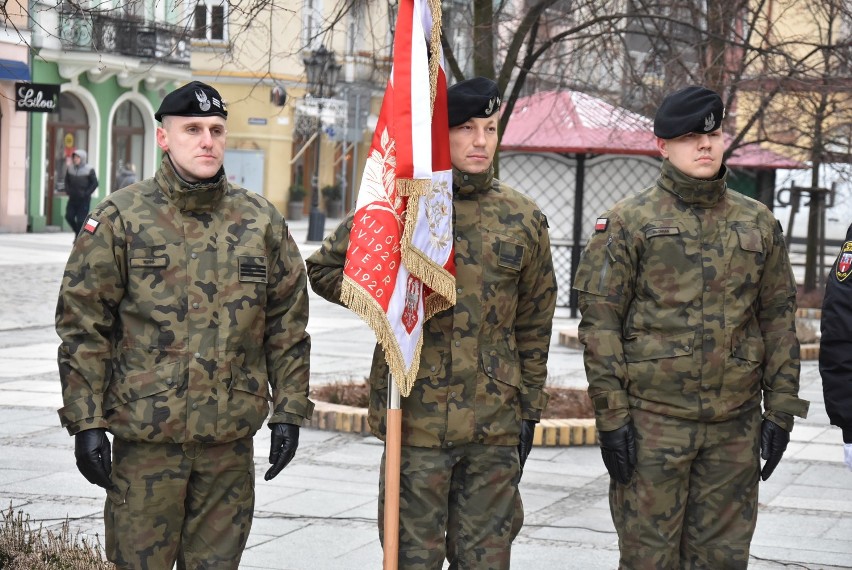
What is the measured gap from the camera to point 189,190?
4559 mm

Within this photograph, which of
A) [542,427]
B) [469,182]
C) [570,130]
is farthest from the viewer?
[570,130]

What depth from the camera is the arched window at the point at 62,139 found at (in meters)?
32.0

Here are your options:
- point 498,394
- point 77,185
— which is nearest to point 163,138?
point 498,394

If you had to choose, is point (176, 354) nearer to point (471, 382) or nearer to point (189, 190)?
point (189, 190)

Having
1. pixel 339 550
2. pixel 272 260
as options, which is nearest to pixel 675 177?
pixel 272 260

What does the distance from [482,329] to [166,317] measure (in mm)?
1110

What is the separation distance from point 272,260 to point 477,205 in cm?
78

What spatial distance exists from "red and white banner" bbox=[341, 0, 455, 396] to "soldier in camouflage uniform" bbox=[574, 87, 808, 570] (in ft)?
2.03

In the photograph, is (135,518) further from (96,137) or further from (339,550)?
(96,137)

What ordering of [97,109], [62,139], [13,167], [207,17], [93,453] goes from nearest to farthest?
1. [93,453]
2. [207,17]
3. [13,167]
4. [62,139]
5. [97,109]

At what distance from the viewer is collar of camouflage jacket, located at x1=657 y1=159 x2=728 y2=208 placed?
5062mm

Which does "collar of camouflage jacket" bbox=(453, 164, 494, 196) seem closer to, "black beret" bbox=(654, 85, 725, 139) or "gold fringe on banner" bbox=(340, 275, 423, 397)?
"gold fringe on banner" bbox=(340, 275, 423, 397)

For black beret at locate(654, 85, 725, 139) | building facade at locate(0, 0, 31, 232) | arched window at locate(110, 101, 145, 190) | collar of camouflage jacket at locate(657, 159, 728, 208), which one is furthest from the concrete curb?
arched window at locate(110, 101, 145, 190)

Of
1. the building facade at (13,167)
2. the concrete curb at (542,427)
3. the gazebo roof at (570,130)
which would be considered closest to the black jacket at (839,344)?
the concrete curb at (542,427)
